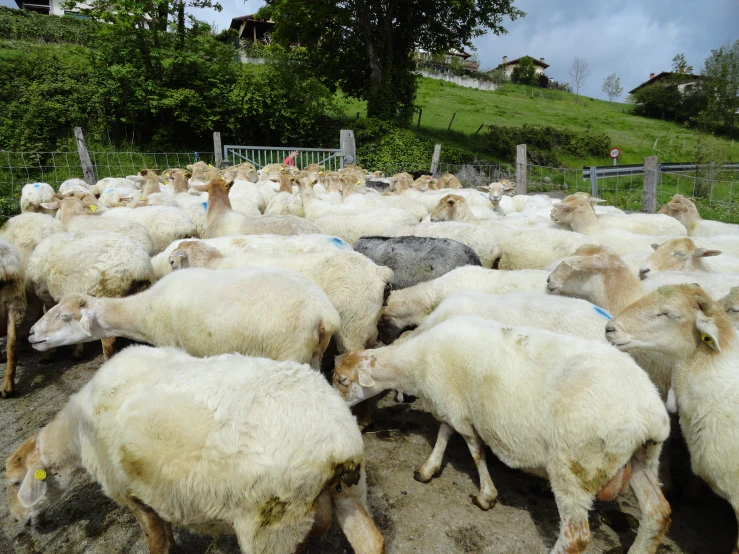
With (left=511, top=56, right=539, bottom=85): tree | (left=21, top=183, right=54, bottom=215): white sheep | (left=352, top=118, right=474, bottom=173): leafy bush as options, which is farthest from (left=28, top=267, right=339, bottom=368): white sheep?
(left=511, top=56, right=539, bottom=85): tree

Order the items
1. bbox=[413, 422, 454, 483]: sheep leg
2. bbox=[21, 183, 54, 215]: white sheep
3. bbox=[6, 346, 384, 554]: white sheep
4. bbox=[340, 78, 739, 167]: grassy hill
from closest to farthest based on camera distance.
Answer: bbox=[6, 346, 384, 554]: white sheep < bbox=[413, 422, 454, 483]: sheep leg < bbox=[21, 183, 54, 215]: white sheep < bbox=[340, 78, 739, 167]: grassy hill

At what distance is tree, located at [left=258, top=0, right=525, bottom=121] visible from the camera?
24.9 meters

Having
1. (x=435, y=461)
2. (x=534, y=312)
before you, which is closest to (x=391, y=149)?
(x=534, y=312)

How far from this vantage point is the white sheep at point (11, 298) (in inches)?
186

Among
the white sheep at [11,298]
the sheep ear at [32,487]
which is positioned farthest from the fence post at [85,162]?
the sheep ear at [32,487]

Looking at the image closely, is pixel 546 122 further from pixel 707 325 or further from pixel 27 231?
pixel 707 325

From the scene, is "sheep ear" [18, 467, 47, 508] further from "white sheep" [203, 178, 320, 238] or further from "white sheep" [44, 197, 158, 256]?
"white sheep" [203, 178, 320, 238]

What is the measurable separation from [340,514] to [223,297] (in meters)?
1.91

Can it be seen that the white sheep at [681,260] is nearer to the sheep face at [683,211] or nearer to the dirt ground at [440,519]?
the dirt ground at [440,519]

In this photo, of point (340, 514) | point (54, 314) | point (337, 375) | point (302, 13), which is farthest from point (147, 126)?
point (340, 514)

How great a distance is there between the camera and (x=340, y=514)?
2648 millimetres

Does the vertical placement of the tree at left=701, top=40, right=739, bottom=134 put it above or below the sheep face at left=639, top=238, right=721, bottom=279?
above

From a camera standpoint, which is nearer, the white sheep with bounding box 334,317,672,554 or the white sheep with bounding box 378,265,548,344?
the white sheep with bounding box 334,317,672,554

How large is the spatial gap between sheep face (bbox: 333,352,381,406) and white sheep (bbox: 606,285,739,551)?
1.82 metres
